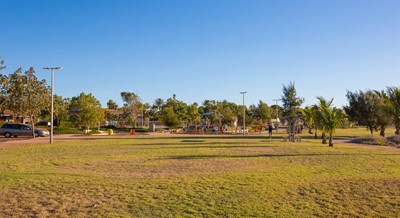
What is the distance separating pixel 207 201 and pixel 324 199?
114 inches

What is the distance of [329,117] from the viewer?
25562 mm

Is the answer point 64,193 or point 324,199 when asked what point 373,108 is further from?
point 64,193

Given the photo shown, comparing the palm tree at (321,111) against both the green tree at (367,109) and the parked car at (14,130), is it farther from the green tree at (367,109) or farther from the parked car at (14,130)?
the parked car at (14,130)

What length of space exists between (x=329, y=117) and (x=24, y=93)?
29772 millimetres

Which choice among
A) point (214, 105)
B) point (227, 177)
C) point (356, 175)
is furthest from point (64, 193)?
point (214, 105)

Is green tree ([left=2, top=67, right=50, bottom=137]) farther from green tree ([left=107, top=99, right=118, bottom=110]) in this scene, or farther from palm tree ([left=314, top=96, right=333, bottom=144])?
green tree ([left=107, top=99, right=118, bottom=110])

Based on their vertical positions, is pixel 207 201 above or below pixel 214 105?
below

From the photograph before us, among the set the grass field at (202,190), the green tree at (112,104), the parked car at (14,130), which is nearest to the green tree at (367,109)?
the grass field at (202,190)

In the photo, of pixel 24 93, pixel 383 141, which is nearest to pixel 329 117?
pixel 383 141

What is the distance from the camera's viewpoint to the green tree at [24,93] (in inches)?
1321

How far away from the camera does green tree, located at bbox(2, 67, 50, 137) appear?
33.6 m

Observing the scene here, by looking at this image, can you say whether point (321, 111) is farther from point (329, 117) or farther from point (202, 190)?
point (202, 190)

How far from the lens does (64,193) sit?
8.70 m

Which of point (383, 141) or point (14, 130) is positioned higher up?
point (14, 130)
